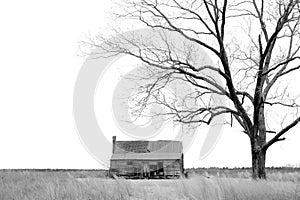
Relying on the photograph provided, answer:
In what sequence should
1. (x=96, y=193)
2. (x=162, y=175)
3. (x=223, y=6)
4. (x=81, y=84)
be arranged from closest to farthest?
(x=96, y=193) < (x=81, y=84) < (x=223, y=6) < (x=162, y=175)

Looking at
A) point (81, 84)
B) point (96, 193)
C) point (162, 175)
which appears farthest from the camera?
point (162, 175)

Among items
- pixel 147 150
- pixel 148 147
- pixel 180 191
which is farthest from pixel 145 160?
pixel 180 191

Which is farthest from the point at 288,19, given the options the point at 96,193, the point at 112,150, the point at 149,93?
the point at 112,150

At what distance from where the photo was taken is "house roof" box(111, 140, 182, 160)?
104 feet

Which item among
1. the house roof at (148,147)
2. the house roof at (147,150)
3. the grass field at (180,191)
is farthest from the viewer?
the house roof at (148,147)

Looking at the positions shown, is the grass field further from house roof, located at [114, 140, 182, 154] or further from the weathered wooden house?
house roof, located at [114, 140, 182, 154]

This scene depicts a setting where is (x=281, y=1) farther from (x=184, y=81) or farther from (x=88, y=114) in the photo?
(x=88, y=114)

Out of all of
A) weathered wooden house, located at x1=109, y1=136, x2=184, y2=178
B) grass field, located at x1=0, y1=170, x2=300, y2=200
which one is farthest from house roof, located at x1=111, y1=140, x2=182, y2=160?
grass field, located at x1=0, y1=170, x2=300, y2=200

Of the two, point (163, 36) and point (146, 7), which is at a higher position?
point (146, 7)

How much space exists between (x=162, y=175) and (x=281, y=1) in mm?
15033

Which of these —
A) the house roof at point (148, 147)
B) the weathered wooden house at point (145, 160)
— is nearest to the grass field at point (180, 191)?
→ the weathered wooden house at point (145, 160)

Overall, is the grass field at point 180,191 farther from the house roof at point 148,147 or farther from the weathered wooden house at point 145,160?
the house roof at point 148,147

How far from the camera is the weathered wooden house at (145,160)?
31.1 metres

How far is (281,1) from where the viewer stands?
19.7 metres
